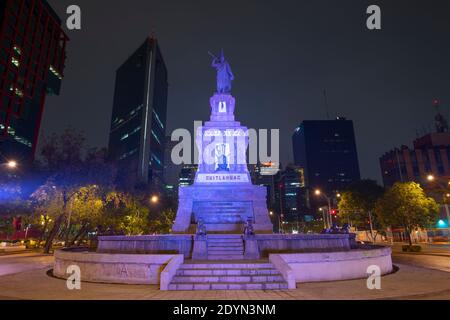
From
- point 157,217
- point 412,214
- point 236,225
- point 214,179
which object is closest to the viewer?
point 236,225

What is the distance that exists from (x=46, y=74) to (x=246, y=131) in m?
66.3

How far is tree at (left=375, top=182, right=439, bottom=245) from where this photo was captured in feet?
125

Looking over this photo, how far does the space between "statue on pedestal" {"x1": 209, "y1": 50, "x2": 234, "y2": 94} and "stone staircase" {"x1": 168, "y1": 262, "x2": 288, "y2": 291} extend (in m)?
22.3

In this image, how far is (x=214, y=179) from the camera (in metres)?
25.7

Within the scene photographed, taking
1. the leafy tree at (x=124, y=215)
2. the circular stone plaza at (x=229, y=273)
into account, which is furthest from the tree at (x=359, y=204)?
the circular stone plaza at (x=229, y=273)

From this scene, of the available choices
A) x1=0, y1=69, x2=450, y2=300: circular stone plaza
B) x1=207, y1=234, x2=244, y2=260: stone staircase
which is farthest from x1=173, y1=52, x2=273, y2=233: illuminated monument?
x1=0, y1=69, x2=450, y2=300: circular stone plaza

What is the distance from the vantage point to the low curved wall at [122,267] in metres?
11.8

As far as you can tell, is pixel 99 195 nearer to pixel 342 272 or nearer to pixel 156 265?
pixel 156 265

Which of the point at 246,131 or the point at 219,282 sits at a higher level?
the point at 246,131

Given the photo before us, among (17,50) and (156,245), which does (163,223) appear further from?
(17,50)

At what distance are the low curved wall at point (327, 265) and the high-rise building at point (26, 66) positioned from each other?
54997 mm

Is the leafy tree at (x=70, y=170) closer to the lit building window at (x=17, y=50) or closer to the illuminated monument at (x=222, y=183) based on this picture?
the illuminated monument at (x=222, y=183)

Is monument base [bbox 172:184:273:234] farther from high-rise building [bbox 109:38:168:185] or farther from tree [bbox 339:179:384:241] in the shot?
high-rise building [bbox 109:38:168:185]
